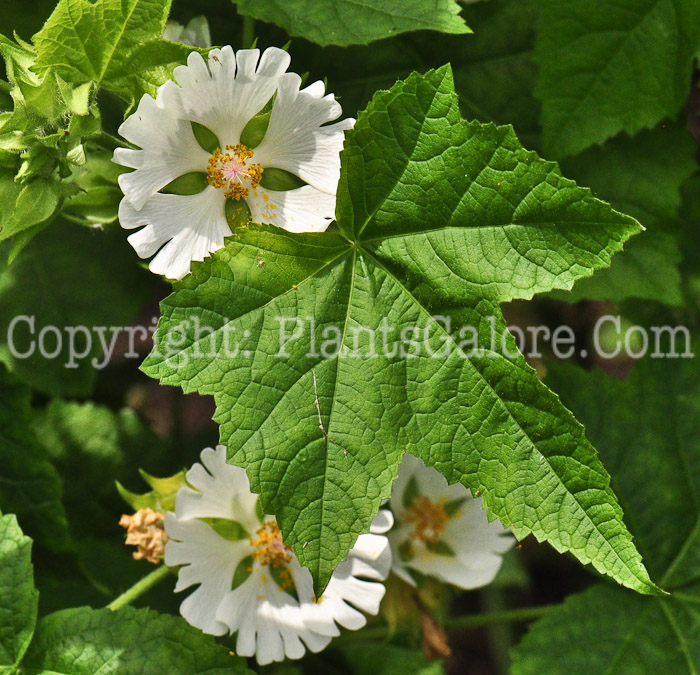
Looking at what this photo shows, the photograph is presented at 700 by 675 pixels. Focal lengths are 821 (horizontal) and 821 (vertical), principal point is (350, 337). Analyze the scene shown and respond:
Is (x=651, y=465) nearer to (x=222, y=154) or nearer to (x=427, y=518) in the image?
(x=427, y=518)

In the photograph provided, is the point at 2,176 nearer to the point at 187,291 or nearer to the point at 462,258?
the point at 187,291

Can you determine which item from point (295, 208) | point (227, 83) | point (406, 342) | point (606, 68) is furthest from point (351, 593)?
point (606, 68)

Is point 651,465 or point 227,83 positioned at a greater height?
point 227,83

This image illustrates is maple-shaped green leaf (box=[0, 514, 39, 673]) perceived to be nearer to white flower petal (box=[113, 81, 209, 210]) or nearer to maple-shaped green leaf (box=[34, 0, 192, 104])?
white flower petal (box=[113, 81, 209, 210])

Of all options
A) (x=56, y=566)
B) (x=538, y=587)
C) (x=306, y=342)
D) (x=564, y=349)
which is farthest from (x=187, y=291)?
(x=538, y=587)

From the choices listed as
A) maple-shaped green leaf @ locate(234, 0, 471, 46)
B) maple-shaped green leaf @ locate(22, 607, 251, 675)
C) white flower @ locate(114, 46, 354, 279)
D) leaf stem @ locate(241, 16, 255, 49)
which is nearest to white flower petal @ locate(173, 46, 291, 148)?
white flower @ locate(114, 46, 354, 279)
